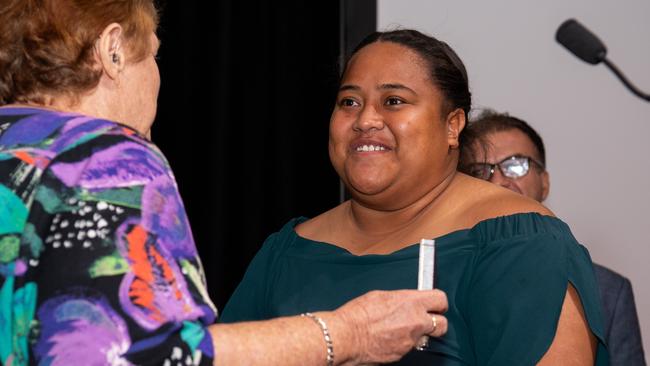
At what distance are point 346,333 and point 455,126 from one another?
0.92 metres

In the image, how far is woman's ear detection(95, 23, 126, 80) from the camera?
145cm

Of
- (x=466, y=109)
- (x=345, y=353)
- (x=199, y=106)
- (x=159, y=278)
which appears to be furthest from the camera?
(x=199, y=106)

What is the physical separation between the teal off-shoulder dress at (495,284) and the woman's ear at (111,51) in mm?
756

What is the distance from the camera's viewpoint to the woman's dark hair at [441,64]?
2.17m

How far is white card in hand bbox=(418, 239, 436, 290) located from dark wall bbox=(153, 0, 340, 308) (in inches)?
84.2

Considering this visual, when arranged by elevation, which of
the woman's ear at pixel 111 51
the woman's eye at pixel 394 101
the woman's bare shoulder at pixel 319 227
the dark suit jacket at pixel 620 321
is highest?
the woman's ear at pixel 111 51

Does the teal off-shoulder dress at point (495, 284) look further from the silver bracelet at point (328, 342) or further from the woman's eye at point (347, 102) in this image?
the silver bracelet at point (328, 342)

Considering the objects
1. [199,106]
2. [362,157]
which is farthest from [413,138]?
[199,106]

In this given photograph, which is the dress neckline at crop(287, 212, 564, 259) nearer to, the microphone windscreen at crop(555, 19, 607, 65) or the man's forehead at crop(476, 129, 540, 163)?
the microphone windscreen at crop(555, 19, 607, 65)

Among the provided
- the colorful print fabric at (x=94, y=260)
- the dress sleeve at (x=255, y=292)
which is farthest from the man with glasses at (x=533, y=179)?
the colorful print fabric at (x=94, y=260)

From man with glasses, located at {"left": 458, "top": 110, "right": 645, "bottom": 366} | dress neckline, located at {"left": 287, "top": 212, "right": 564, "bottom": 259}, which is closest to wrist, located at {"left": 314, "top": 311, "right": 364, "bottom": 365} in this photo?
dress neckline, located at {"left": 287, "top": 212, "right": 564, "bottom": 259}

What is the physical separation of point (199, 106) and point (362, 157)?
5.49 feet

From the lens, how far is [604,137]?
387 cm

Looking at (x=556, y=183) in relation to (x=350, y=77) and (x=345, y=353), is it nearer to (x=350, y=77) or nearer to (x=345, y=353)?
(x=350, y=77)
